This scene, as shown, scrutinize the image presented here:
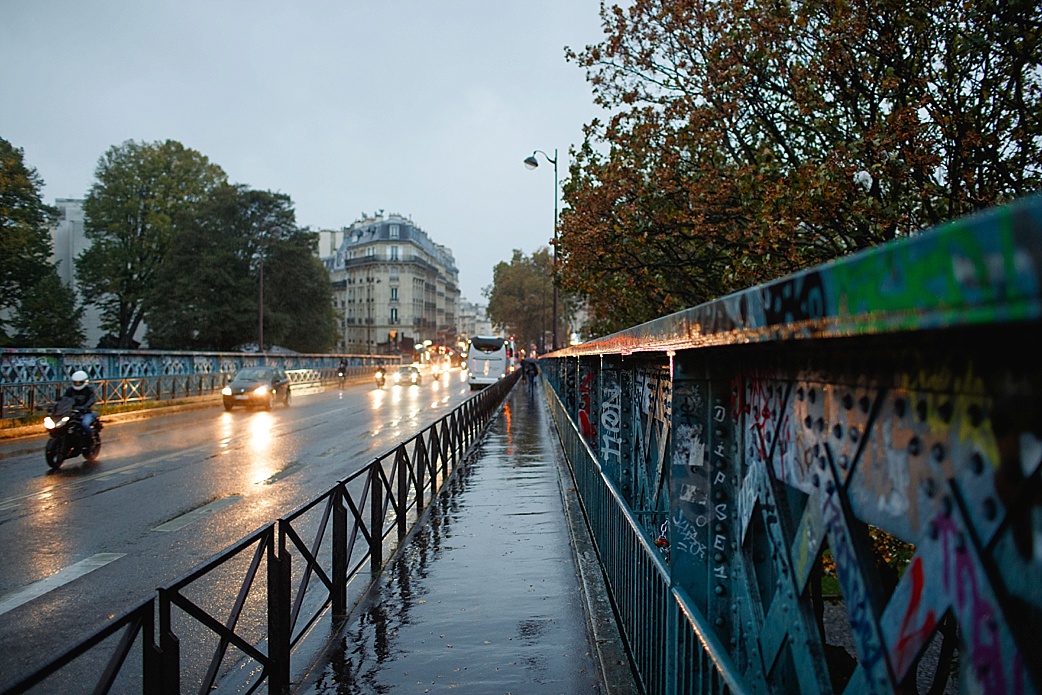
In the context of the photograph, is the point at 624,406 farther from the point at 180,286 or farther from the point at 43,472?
the point at 180,286

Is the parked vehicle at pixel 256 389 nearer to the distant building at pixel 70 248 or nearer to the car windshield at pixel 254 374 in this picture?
the car windshield at pixel 254 374

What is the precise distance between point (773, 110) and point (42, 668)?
13.2 meters

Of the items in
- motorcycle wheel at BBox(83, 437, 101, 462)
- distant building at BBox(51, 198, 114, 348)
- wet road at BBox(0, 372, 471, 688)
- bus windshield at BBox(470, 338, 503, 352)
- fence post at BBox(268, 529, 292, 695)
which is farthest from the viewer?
distant building at BBox(51, 198, 114, 348)

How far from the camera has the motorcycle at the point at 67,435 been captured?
573 inches

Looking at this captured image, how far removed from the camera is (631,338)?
18.5 ft

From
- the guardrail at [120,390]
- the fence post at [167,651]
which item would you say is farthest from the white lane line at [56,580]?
the guardrail at [120,390]

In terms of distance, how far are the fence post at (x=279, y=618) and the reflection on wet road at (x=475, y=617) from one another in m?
0.21

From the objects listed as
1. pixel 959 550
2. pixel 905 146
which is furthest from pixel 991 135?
pixel 959 550

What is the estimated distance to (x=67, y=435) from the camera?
48.5ft

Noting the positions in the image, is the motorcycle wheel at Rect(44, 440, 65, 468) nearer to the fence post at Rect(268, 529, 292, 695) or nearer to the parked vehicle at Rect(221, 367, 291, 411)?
the fence post at Rect(268, 529, 292, 695)

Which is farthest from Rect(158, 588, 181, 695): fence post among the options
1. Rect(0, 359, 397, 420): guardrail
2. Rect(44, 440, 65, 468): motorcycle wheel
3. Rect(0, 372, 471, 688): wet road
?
Rect(0, 359, 397, 420): guardrail

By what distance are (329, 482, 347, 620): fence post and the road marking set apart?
422cm

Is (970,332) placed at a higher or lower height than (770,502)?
higher

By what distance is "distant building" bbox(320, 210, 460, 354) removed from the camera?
4596 inches
